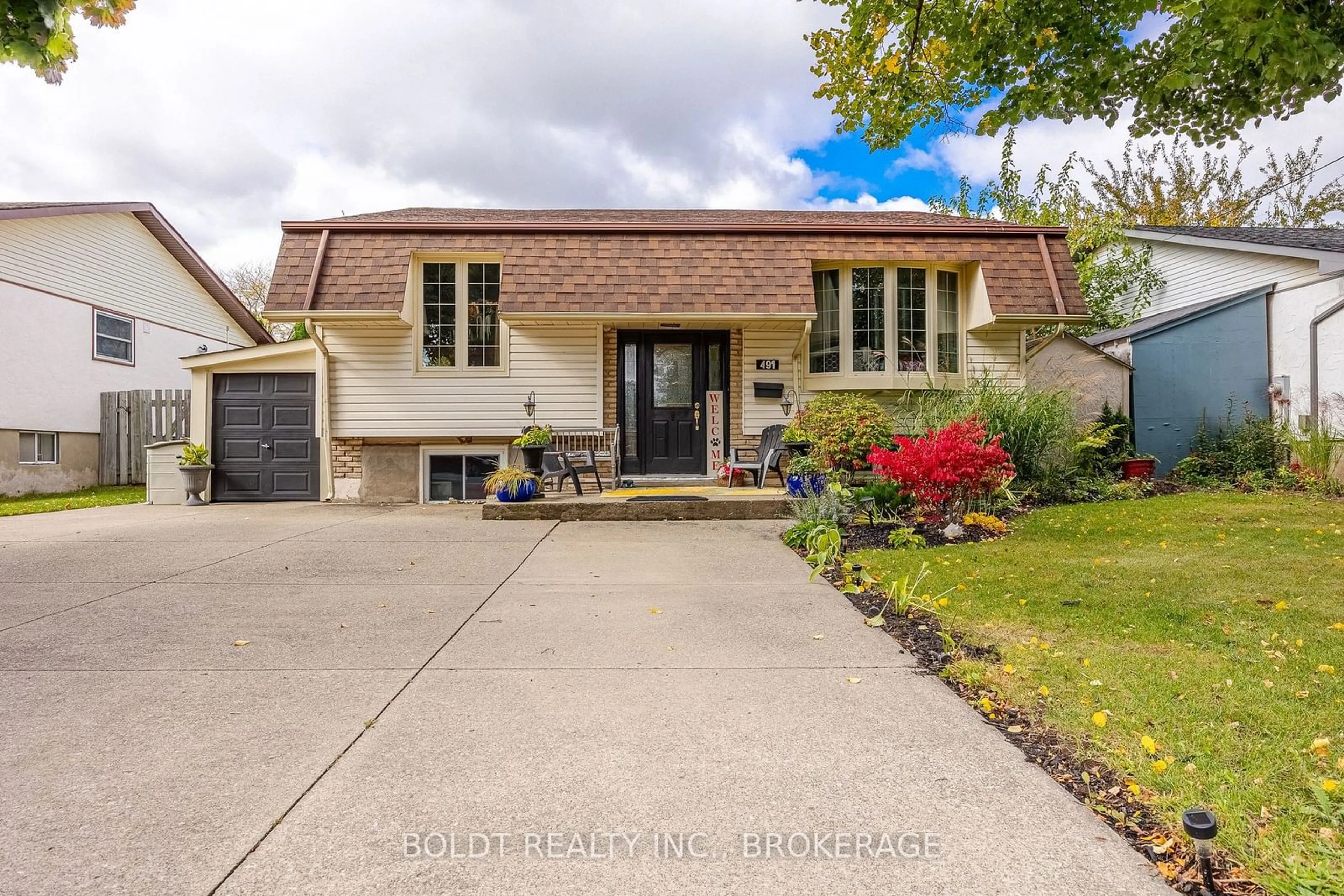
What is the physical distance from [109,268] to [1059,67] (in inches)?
Result: 712

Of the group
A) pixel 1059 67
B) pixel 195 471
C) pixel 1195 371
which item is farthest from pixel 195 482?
pixel 1195 371

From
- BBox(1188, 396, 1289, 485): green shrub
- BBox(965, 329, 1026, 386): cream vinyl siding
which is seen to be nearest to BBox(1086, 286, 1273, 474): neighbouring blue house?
BBox(1188, 396, 1289, 485): green shrub

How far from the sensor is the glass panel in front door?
1030 centimetres

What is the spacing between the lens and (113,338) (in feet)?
47.9

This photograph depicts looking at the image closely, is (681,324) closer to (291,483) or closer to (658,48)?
(658,48)

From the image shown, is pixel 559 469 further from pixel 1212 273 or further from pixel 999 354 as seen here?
pixel 1212 273

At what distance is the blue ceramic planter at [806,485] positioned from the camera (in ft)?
24.9

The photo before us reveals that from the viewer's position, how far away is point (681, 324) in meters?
10.0

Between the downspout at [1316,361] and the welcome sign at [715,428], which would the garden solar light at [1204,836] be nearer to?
the welcome sign at [715,428]

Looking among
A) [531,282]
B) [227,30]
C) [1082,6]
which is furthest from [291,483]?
[1082,6]

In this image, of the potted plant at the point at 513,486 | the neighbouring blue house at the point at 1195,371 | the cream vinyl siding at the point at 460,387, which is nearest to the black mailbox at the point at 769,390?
the cream vinyl siding at the point at 460,387

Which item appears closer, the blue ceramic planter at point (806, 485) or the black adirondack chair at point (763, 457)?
the blue ceramic planter at point (806, 485)

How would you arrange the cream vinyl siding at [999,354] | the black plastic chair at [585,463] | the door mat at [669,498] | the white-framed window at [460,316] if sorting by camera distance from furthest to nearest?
the cream vinyl siding at [999,354] → the white-framed window at [460,316] → the black plastic chair at [585,463] → the door mat at [669,498]

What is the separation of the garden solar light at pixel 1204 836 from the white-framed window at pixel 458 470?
9509mm
